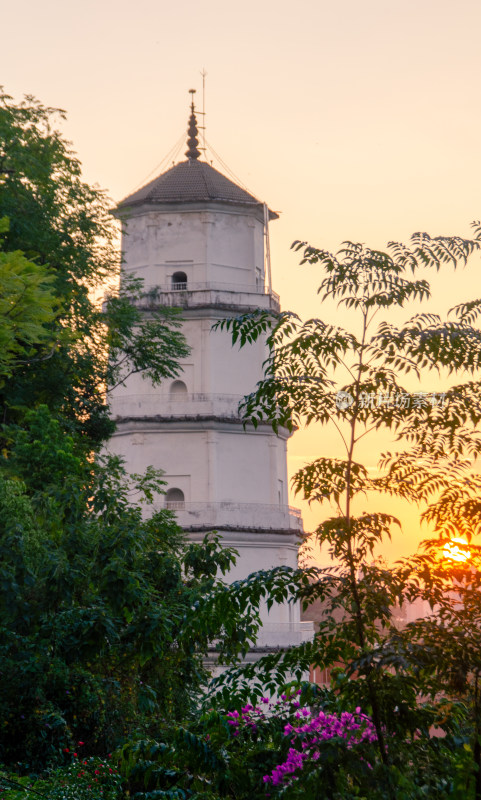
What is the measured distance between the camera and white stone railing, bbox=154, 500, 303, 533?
38156 mm

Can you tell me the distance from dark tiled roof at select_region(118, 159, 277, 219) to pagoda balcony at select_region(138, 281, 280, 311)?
3584mm

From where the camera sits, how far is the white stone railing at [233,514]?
38156 millimetres

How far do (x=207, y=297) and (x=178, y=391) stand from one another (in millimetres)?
3811

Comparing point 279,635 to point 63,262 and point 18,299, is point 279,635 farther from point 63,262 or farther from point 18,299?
point 18,299

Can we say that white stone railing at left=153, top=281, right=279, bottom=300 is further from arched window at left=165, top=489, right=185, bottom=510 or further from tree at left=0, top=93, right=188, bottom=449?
tree at left=0, top=93, right=188, bottom=449

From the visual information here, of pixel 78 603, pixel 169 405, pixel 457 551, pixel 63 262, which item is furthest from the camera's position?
pixel 169 405

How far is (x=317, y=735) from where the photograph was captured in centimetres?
878

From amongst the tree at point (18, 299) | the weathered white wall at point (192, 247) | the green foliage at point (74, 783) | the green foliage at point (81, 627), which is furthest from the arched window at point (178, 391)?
the green foliage at point (74, 783)

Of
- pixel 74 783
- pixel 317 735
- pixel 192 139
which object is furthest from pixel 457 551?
pixel 192 139

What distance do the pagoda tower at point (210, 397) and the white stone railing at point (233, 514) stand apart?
4 centimetres

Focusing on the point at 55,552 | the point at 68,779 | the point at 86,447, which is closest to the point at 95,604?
the point at 55,552

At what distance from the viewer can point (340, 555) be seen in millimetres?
8531

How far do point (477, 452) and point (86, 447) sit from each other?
17859 millimetres

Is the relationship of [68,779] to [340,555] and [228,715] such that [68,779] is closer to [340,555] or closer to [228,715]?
[228,715]
